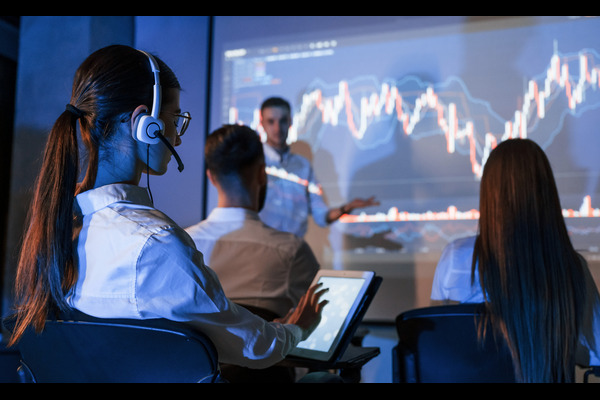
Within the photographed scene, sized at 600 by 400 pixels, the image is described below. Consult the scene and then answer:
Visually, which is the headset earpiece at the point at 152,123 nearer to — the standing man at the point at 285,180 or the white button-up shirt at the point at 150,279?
the white button-up shirt at the point at 150,279

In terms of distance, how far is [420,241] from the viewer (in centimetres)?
307

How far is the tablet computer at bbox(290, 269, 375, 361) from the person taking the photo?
48.4 inches

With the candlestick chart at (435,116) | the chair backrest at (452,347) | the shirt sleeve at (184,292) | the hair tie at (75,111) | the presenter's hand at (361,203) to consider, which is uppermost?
the candlestick chart at (435,116)

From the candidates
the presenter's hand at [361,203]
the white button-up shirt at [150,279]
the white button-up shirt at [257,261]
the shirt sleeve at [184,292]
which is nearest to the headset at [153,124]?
the white button-up shirt at [150,279]

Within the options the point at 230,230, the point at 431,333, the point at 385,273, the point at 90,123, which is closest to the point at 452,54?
the point at 385,273

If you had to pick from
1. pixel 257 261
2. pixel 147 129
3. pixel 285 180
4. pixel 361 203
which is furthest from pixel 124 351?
pixel 285 180

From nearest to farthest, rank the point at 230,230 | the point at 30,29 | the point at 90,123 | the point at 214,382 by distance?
the point at 214,382 < the point at 90,123 < the point at 230,230 < the point at 30,29

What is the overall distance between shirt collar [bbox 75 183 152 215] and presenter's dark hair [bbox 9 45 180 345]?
2 centimetres

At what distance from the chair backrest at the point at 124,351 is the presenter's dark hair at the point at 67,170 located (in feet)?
A: 0.16

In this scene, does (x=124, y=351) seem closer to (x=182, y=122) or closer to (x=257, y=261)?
(x=182, y=122)

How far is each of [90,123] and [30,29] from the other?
3263mm

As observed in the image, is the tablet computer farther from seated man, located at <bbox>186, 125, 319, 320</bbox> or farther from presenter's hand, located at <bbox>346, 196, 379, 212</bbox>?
presenter's hand, located at <bbox>346, 196, 379, 212</bbox>

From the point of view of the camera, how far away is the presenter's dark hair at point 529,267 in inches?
51.9
